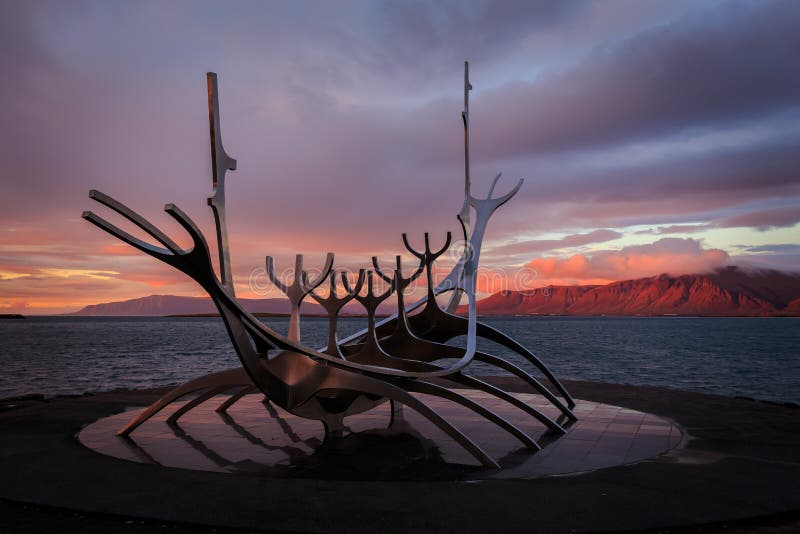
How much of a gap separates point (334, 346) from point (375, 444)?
2269 mm

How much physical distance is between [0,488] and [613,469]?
9.82 m

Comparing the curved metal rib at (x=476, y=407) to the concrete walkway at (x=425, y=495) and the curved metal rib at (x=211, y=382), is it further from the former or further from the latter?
the curved metal rib at (x=211, y=382)

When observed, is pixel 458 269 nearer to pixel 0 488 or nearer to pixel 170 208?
pixel 170 208

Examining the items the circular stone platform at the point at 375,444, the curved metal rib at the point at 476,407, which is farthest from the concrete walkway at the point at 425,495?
the curved metal rib at the point at 476,407

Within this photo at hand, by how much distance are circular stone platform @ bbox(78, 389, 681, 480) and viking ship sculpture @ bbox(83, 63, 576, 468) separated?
0.48 metres

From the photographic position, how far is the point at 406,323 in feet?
53.8

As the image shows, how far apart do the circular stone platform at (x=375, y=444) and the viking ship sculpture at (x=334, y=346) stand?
1.59 ft

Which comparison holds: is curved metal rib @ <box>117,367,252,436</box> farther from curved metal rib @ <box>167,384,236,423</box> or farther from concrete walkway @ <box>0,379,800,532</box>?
concrete walkway @ <box>0,379,800,532</box>

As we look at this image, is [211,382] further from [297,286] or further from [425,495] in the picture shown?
[425,495]

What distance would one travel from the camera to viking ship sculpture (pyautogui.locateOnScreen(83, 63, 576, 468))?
11070 mm

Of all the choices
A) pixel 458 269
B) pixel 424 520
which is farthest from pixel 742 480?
pixel 458 269

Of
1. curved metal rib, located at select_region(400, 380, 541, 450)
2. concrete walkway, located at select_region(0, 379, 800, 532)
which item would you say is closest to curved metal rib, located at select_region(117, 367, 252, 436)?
concrete walkway, located at select_region(0, 379, 800, 532)

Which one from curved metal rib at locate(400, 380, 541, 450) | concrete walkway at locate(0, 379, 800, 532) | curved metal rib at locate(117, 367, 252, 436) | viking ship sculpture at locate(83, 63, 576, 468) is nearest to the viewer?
concrete walkway at locate(0, 379, 800, 532)

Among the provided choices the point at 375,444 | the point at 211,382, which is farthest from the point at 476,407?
the point at 211,382
